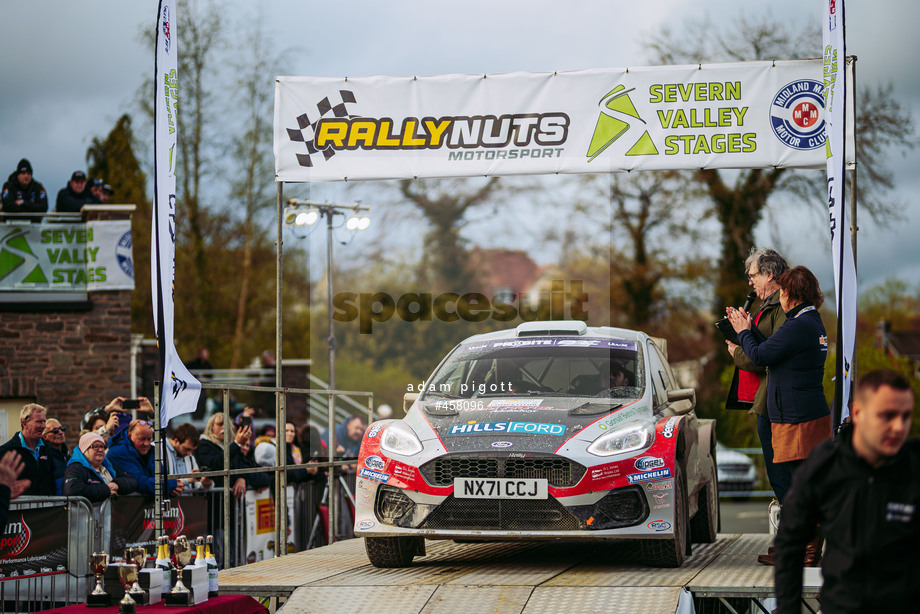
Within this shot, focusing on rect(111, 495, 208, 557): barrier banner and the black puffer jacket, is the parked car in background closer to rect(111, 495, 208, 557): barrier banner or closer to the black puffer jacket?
rect(111, 495, 208, 557): barrier banner

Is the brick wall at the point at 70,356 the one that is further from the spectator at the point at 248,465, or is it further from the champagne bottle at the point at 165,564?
the champagne bottle at the point at 165,564

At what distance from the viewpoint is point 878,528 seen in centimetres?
386

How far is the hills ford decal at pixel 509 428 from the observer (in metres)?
7.38

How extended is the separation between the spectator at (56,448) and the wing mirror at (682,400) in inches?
211

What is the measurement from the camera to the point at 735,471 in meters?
28.2

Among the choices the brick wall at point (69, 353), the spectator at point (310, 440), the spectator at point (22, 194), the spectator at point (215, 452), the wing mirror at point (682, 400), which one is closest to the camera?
the wing mirror at point (682, 400)

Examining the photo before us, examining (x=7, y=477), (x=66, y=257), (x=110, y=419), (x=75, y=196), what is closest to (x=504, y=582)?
(x=7, y=477)

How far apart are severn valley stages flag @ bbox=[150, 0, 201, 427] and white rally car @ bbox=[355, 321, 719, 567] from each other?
153 cm

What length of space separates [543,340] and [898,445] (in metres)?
5.00

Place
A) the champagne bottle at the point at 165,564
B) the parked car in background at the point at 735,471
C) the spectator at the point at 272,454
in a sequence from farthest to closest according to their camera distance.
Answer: the parked car in background at the point at 735,471, the spectator at the point at 272,454, the champagne bottle at the point at 165,564

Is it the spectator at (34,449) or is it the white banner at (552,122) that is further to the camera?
the white banner at (552,122)

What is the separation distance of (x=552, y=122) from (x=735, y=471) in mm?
20016

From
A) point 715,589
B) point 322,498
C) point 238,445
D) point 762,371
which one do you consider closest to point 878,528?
point 715,589

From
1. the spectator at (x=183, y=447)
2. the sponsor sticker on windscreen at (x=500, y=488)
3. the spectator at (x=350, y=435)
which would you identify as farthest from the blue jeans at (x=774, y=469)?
the spectator at (x=350, y=435)
